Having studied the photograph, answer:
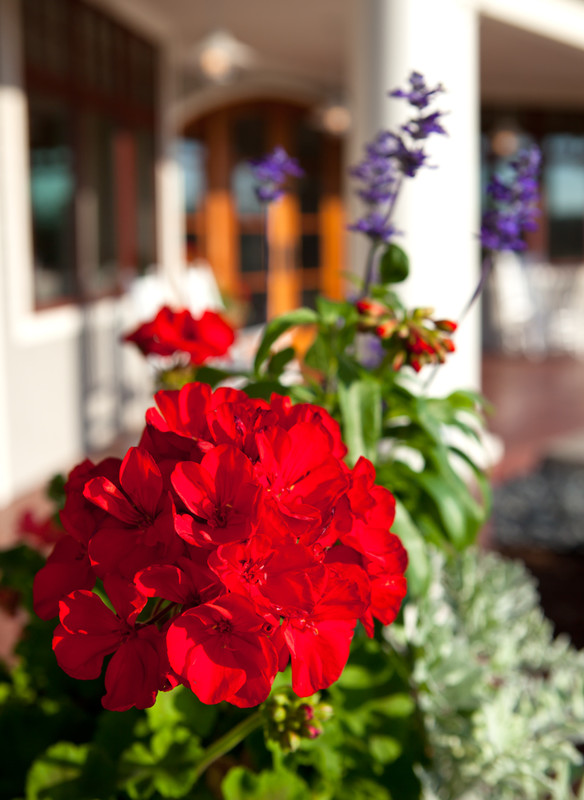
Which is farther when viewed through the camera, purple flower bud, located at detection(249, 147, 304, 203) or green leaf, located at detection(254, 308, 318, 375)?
purple flower bud, located at detection(249, 147, 304, 203)

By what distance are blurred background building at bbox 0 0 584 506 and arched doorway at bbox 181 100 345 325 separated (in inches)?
0.9

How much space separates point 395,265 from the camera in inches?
52.3

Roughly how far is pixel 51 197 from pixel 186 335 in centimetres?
446

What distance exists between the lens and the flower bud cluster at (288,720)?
0.99 metres

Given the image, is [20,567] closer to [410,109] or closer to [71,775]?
[71,775]

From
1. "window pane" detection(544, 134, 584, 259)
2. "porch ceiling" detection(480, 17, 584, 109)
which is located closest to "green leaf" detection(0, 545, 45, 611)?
"porch ceiling" detection(480, 17, 584, 109)

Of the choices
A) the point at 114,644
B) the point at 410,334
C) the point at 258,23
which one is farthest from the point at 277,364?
the point at 258,23

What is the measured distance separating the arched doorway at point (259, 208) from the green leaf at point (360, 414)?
26.5 ft

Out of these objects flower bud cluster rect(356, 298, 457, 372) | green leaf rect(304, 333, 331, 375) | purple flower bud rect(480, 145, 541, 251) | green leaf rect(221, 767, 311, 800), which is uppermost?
purple flower bud rect(480, 145, 541, 251)

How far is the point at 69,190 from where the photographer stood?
19.0 feet

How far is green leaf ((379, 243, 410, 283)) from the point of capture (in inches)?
52.2

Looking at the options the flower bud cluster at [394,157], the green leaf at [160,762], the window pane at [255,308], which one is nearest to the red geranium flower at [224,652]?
the green leaf at [160,762]

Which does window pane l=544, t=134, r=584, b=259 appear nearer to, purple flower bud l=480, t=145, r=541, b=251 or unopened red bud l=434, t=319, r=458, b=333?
purple flower bud l=480, t=145, r=541, b=251

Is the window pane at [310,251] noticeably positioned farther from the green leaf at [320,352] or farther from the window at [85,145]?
the green leaf at [320,352]
